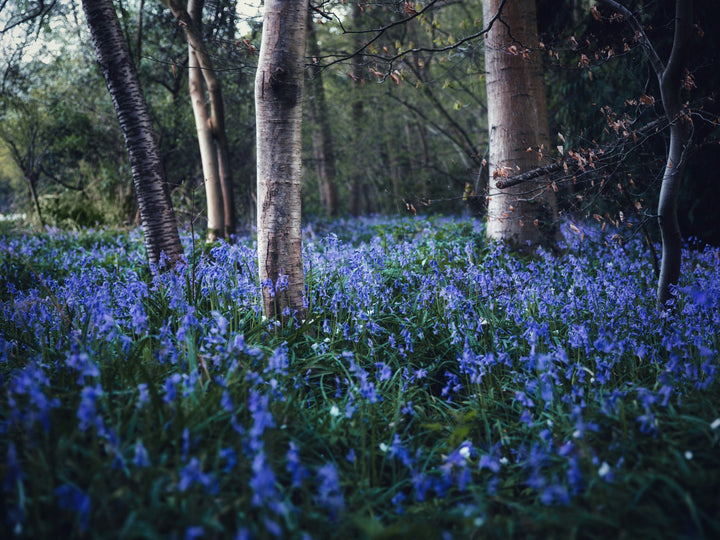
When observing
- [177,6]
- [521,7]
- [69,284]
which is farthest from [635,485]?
[177,6]

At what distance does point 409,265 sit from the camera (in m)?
5.25

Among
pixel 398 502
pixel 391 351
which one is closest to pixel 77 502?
pixel 398 502

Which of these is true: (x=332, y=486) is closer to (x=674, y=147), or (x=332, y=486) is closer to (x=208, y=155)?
(x=674, y=147)

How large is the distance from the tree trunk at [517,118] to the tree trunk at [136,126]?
3.77 meters

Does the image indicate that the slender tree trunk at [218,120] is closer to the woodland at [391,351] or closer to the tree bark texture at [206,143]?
the tree bark texture at [206,143]

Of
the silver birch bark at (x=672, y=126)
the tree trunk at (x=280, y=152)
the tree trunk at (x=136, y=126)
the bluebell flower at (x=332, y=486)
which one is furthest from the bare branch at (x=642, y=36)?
the tree trunk at (x=136, y=126)

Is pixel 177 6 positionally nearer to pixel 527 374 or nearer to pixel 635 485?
pixel 527 374

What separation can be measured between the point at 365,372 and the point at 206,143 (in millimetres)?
6682

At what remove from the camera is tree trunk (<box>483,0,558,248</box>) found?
18.8 ft

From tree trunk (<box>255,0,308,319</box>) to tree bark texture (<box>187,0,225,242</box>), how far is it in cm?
493

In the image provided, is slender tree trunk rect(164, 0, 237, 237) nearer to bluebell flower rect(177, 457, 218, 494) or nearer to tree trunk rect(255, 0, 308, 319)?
tree trunk rect(255, 0, 308, 319)

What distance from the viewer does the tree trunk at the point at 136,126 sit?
4.27 m

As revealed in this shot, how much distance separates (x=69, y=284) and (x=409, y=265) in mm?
3270

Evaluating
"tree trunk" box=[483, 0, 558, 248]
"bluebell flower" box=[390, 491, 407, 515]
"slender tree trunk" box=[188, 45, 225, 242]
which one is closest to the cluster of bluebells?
"bluebell flower" box=[390, 491, 407, 515]
